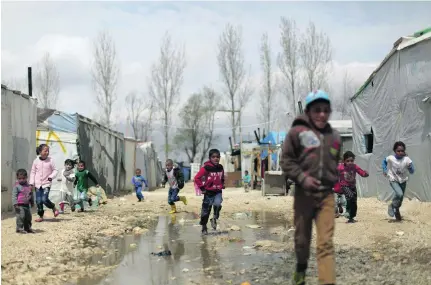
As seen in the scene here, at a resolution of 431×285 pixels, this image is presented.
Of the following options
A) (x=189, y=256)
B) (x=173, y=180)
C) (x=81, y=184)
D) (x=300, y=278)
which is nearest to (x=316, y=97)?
(x=300, y=278)

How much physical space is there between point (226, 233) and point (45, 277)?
432 centimetres

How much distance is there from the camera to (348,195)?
1055 cm

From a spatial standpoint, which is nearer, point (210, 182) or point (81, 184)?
point (210, 182)

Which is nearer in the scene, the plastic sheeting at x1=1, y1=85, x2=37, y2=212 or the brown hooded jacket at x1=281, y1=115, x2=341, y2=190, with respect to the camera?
the brown hooded jacket at x1=281, y1=115, x2=341, y2=190

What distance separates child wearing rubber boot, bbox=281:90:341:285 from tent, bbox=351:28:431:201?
385 inches

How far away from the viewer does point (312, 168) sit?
4348mm

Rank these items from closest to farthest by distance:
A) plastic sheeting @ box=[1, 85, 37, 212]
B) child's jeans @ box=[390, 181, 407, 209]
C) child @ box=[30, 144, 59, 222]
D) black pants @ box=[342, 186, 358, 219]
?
child's jeans @ box=[390, 181, 407, 209] < black pants @ box=[342, 186, 358, 219] < child @ box=[30, 144, 59, 222] < plastic sheeting @ box=[1, 85, 37, 212]

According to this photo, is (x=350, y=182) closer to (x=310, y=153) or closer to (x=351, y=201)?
(x=351, y=201)

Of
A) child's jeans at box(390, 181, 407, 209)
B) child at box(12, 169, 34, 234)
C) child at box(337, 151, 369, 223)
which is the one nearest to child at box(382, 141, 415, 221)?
child's jeans at box(390, 181, 407, 209)

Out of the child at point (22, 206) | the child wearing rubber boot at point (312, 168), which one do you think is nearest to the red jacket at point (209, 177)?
the child at point (22, 206)

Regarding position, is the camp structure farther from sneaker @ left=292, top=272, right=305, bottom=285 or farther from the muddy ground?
sneaker @ left=292, top=272, right=305, bottom=285

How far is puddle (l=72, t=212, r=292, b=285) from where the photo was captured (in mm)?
5664

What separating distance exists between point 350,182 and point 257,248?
156 inches

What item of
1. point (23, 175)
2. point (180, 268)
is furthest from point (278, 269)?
point (23, 175)
